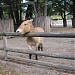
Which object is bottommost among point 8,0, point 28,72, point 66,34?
point 28,72

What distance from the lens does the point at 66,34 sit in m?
6.00

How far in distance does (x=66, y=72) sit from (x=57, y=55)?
1.74ft

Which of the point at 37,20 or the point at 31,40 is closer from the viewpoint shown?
the point at 31,40

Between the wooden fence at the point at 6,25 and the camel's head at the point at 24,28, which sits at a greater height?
the camel's head at the point at 24,28

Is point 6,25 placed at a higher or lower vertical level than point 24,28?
lower

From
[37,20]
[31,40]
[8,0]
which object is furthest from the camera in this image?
[8,0]

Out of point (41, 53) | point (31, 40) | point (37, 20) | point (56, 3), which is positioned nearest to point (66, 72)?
point (41, 53)

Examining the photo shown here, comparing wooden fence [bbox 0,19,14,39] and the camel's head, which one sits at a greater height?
the camel's head

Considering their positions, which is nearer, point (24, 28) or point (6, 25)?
point (24, 28)

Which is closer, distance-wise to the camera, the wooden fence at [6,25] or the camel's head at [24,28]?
the camel's head at [24,28]

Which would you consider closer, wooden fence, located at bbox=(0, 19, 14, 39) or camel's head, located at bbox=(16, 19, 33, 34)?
camel's head, located at bbox=(16, 19, 33, 34)

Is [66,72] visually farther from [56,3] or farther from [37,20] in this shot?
[56,3]

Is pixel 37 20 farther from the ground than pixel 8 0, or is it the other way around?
pixel 8 0

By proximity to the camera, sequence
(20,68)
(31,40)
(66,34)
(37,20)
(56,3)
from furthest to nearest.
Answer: (56,3), (37,20), (31,40), (20,68), (66,34)
